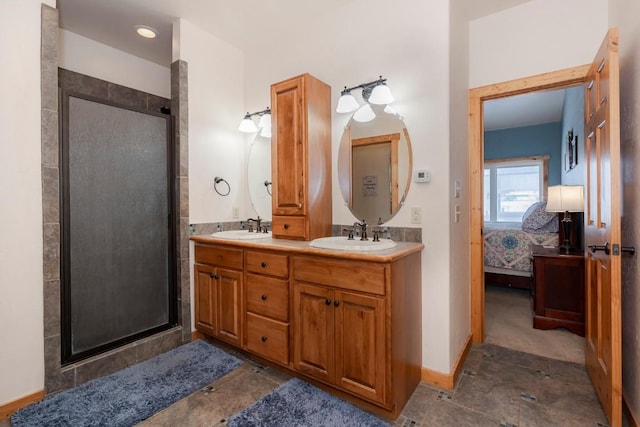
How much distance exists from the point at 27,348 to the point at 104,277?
555 millimetres

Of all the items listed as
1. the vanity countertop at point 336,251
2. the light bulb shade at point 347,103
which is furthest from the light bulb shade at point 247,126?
the vanity countertop at point 336,251

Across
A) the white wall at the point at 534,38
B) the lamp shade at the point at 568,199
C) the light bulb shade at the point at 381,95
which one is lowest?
the lamp shade at the point at 568,199

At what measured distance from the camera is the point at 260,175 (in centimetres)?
306

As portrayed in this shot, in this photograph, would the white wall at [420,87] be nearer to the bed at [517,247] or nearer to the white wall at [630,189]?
the white wall at [630,189]

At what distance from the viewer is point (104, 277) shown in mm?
2238

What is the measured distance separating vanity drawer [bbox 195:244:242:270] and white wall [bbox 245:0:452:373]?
2.79 feet

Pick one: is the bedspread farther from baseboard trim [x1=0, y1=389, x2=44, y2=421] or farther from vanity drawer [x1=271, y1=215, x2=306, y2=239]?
baseboard trim [x1=0, y1=389, x2=44, y2=421]

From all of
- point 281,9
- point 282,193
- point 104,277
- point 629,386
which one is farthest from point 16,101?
point 629,386

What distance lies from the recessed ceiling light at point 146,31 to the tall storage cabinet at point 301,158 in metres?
1.37

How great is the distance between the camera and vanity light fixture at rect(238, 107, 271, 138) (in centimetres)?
295

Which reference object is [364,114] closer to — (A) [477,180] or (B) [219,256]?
(A) [477,180]

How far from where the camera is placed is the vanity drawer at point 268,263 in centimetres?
202

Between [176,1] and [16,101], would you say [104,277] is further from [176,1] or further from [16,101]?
[176,1]

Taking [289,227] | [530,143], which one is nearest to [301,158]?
[289,227]
